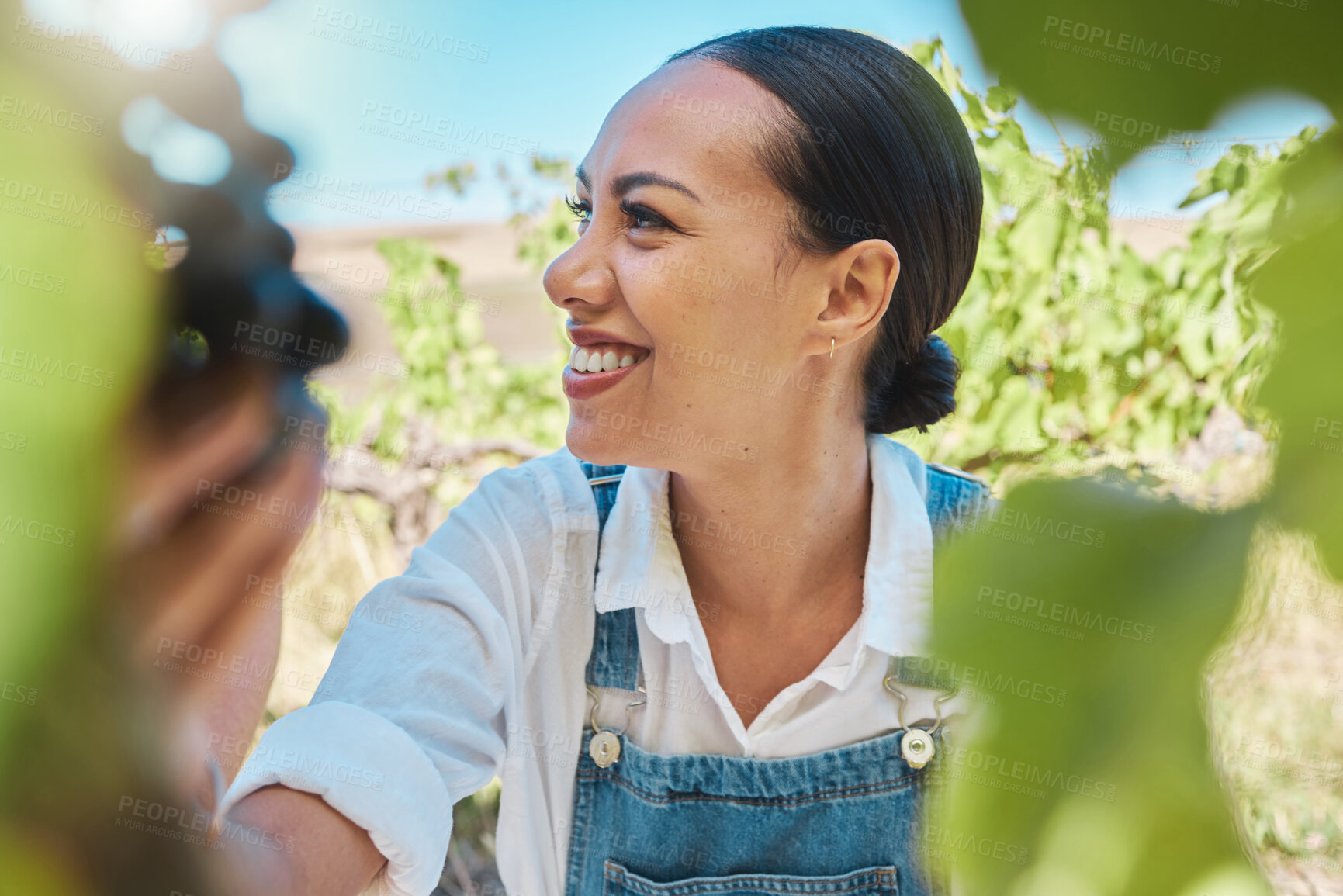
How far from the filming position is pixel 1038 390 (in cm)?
135

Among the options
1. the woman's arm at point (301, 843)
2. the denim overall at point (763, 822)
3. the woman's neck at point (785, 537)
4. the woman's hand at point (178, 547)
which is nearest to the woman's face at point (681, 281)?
the woman's neck at point (785, 537)

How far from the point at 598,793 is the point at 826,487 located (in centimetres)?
38

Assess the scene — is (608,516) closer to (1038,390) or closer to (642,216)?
(642,216)

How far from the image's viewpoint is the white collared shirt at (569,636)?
86cm

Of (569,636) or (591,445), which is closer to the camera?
(591,445)

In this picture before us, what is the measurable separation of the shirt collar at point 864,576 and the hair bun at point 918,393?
0.16 ft

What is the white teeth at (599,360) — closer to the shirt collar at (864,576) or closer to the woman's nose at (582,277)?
the woman's nose at (582,277)

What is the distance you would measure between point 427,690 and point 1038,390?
916 mm

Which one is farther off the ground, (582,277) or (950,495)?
(582,277)

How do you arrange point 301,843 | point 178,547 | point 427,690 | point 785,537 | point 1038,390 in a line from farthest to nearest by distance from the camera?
1. point 1038,390
2. point 785,537
3. point 427,690
4. point 301,843
5. point 178,547

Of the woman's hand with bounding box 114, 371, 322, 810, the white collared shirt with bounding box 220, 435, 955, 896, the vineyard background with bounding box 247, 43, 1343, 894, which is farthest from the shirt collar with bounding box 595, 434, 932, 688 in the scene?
the woman's hand with bounding box 114, 371, 322, 810

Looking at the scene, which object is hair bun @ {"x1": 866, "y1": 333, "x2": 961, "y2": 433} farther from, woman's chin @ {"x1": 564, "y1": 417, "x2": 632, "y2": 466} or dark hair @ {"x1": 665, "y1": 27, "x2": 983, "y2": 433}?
woman's chin @ {"x1": 564, "y1": 417, "x2": 632, "y2": 466}

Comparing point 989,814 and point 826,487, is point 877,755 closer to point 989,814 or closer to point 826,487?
point 826,487

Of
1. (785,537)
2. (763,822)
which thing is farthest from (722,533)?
(763,822)
